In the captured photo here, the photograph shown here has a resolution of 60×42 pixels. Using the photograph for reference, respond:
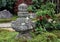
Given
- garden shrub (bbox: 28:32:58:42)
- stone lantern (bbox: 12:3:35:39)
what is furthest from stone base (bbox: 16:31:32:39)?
garden shrub (bbox: 28:32:58:42)

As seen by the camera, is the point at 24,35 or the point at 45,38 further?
the point at 24,35

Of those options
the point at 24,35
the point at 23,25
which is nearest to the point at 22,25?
the point at 23,25

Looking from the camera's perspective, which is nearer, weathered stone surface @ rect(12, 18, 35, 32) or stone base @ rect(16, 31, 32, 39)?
weathered stone surface @ rect(12, 18, 35, 32)

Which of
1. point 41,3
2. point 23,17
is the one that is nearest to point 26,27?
point 23,17

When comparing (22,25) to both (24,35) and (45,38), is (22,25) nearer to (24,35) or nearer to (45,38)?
(24,35)

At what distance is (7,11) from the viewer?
20344 mm

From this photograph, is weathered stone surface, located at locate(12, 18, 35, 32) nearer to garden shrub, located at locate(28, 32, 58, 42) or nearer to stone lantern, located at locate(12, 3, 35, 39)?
stone lantern, located at locate(12, 3, 35, 39)

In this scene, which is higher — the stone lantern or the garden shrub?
the stone lantern

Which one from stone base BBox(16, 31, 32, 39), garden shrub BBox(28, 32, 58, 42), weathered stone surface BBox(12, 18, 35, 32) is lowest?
garden shrub BBox(28, 32, 58, 42)

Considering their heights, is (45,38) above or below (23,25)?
below

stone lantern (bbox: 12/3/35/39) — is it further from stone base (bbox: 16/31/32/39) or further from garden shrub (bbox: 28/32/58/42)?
garden shrub (bbox: 28/32/58/42)

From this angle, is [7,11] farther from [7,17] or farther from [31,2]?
[31,2]

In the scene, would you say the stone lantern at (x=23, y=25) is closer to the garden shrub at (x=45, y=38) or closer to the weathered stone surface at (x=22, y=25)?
the weathered stone surface at (x=22, y=25)

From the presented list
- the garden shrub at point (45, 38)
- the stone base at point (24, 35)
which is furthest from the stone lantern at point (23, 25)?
the garden shrub at point (45, 38)
